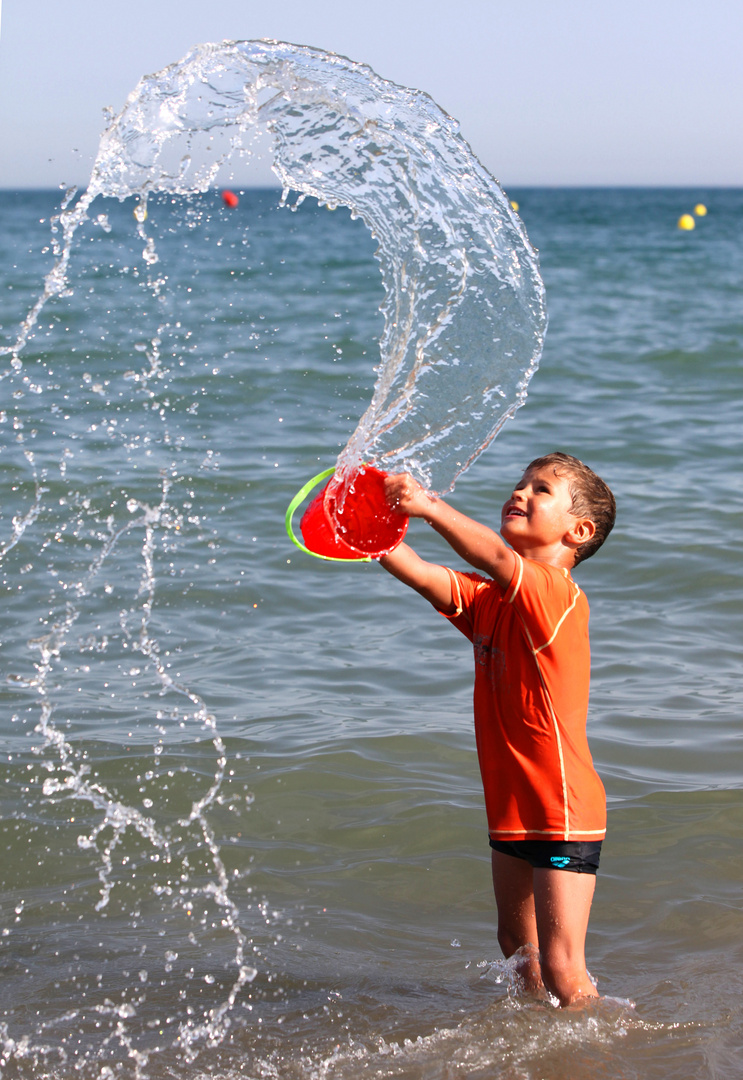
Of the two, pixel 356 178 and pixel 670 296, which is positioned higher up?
pixel 356 178

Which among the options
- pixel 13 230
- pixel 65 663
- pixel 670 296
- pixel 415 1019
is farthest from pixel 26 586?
pixel 13 230

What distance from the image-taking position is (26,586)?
5473mm

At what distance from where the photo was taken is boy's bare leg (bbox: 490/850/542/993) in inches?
105

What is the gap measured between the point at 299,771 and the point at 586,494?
184cm

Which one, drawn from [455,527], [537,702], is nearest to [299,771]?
[537,702]

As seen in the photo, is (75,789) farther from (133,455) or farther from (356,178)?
(133,455)

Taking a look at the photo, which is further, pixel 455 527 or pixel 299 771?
pixel 299 771

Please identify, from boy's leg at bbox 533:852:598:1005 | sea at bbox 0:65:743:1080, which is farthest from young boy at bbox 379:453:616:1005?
sea at bbox 0:65:743:1080

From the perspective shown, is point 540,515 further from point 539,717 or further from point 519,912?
point 519,912

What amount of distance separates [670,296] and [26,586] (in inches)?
555

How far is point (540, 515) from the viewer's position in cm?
266

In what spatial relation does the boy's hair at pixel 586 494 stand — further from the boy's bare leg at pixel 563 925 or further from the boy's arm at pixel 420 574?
the boy's bare leg at pixel 563 925

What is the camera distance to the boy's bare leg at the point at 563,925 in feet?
8.05

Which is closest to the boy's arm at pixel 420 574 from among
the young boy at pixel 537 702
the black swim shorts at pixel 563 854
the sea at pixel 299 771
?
the young boy at pixel 537 702
